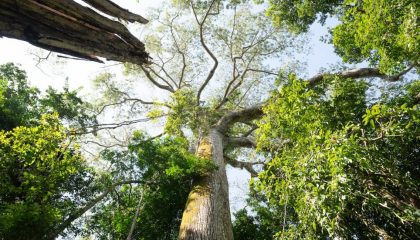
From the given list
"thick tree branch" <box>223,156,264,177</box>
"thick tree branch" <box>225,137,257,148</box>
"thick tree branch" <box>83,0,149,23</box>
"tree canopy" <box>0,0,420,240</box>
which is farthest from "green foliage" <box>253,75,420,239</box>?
"thick tree branch" <box>223,156,264,177</box>

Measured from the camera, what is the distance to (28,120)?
8977 millimetres

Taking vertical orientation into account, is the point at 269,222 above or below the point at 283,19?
below

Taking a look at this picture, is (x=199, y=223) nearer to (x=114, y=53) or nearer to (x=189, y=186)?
(x=189, y=186)

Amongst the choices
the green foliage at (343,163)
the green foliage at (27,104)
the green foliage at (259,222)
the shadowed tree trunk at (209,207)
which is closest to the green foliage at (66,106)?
the green foliage at (27,104)

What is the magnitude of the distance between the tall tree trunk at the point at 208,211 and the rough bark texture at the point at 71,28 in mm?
3812

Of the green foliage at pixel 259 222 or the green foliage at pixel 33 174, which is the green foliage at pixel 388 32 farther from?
the green foliage at pixel 33 174

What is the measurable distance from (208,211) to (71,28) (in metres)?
4.84

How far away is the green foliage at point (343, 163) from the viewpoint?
3412 millimetres

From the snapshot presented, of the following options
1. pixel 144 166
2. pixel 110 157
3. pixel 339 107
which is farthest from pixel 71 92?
pixel 339 107

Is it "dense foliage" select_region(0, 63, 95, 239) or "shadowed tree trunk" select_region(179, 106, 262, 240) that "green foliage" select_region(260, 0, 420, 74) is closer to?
"shadowed tree trunk" select_region(179, 106, 262, 240)

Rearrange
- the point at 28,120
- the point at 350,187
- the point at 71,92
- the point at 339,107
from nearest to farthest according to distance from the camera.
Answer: the point at 350,187
the point at 339,107
the point at 28,120
the point at 71,92

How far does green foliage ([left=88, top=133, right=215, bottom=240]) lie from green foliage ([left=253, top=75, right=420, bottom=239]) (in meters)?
2.66

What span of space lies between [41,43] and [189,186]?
6.13 meters

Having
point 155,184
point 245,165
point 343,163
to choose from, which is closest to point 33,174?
point 155,184
